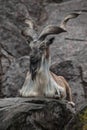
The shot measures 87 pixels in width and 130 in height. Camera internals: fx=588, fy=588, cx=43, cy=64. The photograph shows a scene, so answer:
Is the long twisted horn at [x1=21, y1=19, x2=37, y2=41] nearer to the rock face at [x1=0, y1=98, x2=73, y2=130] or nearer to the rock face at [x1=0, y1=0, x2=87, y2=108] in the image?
the rock face at [x1=0, y1=98, x2=73, y2=130]

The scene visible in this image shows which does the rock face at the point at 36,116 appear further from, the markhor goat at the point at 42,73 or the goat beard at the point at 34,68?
the goat beard at the point at 34,68

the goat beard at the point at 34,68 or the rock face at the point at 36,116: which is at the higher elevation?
the goat beard at the point at 34,68

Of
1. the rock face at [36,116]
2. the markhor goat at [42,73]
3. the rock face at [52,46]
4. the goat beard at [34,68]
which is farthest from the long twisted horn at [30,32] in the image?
the rock face at [52,46]

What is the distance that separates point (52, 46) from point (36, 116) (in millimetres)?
7830

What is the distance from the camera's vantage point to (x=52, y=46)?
19.8m

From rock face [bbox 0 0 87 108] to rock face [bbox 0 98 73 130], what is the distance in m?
4.82

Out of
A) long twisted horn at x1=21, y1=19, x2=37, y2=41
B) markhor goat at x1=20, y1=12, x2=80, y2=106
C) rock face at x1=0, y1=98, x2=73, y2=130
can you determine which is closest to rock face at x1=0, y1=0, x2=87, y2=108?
long twisted horn at x1=21, y1=19, x2=37, y2=41

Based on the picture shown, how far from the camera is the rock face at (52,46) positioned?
59.4 feet

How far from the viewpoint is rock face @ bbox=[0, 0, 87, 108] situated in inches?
712

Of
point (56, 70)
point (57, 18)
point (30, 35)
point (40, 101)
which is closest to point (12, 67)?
point (56, 70)

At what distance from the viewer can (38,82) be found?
43.7ft

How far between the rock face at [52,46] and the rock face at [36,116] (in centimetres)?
482

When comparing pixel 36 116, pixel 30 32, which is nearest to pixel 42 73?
pixel 30 32

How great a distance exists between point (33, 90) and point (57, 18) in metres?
8.66
